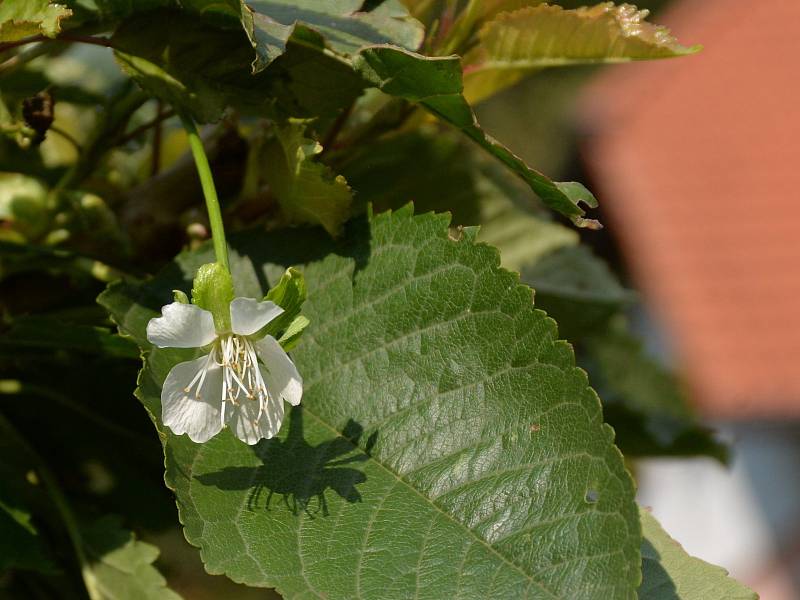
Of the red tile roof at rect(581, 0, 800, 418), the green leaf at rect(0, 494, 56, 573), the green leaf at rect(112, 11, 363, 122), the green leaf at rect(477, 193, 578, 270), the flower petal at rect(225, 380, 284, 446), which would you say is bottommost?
the red tile roof at rect(581, 0, 800, 418)

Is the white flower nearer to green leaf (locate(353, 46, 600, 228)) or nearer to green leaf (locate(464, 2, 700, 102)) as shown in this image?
green leaf (locate(353, 46, 600, 228))

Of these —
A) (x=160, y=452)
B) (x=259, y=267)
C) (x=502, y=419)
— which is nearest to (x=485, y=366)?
(x=502, y=419)

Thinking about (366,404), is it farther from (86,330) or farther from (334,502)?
(86,330)

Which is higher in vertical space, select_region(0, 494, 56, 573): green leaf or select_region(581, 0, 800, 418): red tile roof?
select_region(0, 494, 56, 573): green leaf

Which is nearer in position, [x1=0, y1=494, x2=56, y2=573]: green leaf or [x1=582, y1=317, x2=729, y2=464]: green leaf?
[x1=0, y1=494, x2=56, y2=573]: green leaf

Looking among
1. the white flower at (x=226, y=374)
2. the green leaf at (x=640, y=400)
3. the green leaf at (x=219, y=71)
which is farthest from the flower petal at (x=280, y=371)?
the green leaf at (x=640, y=400)

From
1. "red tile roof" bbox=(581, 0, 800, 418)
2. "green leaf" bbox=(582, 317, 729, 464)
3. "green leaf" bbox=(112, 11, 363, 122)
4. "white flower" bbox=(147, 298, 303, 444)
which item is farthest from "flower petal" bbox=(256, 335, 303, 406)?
"red tile roof" bbox=(581, 0, 800, 418)

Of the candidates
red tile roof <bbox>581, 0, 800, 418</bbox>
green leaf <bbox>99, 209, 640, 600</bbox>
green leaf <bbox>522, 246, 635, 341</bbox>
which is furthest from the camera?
red tile roof <bbox>581, 0, 800, 418</bbox>
